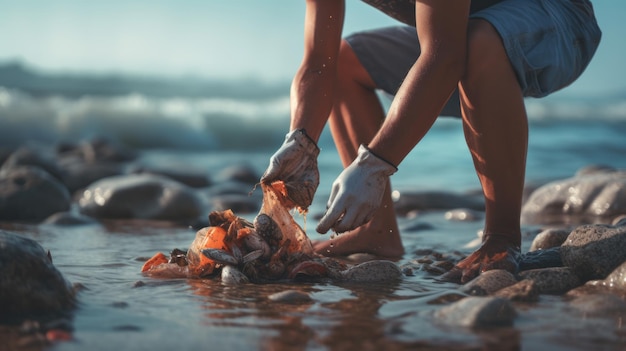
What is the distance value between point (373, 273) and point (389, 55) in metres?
1.17

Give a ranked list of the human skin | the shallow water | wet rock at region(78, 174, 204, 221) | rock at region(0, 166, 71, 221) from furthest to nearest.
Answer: wet rock at region(78, 174, 204, 221) → rock at region(0, 166, 71, 221) → the human skin → the shallow water

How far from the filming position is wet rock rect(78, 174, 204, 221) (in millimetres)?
5805

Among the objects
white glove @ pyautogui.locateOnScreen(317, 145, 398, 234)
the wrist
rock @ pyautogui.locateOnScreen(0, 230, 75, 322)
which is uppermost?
the wrist

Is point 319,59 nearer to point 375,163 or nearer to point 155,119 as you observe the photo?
point 375,163

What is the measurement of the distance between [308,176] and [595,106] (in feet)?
69.8

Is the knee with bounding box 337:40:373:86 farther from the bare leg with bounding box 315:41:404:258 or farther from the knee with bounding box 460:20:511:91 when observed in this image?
the knee with bounding box 460:20:511:91

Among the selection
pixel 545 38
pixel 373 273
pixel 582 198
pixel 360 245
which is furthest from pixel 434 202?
pixel 373 273

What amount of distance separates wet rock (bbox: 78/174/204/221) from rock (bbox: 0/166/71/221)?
0.22m

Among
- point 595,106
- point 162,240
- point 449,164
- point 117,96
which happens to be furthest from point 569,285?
point 595,106

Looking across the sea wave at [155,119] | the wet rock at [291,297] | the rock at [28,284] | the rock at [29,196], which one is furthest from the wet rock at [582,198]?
the sea wave at [155,119]

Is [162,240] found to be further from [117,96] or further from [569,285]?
[117,96]

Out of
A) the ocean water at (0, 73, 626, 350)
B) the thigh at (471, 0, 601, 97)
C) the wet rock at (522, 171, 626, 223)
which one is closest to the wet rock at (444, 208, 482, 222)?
the ocean water at (0, 73, 626, 350)

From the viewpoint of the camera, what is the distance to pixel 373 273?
3.04 m

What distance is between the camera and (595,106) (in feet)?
74.6
